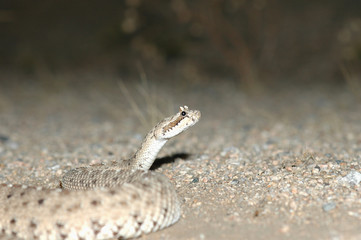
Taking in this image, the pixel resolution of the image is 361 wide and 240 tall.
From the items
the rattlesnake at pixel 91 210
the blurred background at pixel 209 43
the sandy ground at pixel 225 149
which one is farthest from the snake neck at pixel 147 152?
the blurred background at pixel 209 43

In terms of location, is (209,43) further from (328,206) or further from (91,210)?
(91,210)

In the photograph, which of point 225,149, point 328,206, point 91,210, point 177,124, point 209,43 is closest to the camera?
point 91,210

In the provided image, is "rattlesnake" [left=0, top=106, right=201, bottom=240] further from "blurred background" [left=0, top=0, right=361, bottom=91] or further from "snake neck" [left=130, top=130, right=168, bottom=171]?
"blurred background" [left=0, top=0, right=361, bottom=91]

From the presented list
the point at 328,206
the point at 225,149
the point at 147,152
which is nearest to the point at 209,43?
the point at 225,149

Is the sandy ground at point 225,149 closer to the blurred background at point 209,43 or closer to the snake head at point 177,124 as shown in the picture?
the snake head at point 177,124

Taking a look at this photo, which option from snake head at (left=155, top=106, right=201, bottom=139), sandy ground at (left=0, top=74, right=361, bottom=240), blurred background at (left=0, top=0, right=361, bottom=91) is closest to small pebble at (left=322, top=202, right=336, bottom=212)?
sandy ground at (left=0, top=74, right=361, bottom=240)

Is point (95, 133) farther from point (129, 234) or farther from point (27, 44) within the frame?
point (27, 44)
